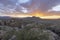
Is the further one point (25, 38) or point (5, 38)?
point (5, 38)

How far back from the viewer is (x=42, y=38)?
683 inches

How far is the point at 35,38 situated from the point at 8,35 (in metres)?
8.43

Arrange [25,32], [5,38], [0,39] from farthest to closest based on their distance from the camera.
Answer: [0,39], [5,38], [25,32]

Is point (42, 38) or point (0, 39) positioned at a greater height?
point (42, 38)

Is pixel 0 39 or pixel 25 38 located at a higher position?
pixel 25 38

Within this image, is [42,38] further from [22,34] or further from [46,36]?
[22,34]

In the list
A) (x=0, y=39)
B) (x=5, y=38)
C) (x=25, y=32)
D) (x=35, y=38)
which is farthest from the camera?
(x=0, y=39)

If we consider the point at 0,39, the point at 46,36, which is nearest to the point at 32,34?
the point at 46,36

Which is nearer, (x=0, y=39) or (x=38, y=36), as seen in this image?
(x=38, y=36)

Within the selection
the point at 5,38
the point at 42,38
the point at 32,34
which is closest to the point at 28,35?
the point at 32,34

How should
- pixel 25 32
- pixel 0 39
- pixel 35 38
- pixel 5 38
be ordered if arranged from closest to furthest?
pixel 35 38 → pixel 25 32 → pixel 5 38 → pixel 0 39

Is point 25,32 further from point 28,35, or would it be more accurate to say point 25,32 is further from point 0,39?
point 0,39

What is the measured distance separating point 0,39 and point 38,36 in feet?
36.4

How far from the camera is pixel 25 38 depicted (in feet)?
57.6
